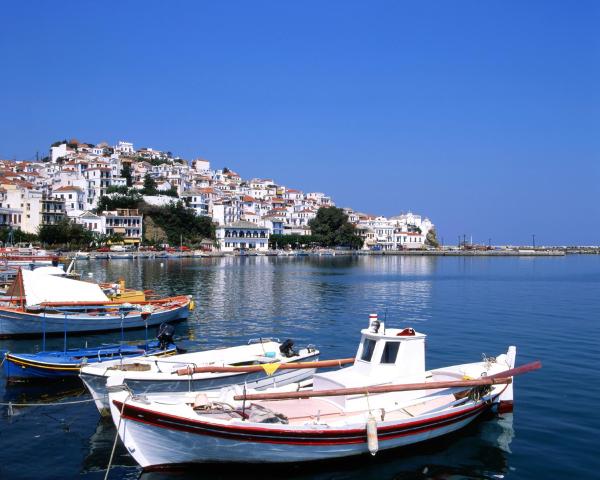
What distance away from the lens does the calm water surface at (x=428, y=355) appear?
1270 centimetres

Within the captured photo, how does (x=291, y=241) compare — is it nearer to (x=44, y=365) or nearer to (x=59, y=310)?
(x=59, y=310)

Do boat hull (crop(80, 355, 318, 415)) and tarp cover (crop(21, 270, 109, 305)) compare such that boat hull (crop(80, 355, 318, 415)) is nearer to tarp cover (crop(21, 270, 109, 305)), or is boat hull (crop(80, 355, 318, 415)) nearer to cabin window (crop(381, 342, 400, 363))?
cabin window (crop(381, 342, 400, 363))

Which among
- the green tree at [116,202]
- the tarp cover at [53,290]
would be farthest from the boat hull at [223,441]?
the green tree at [116,202]

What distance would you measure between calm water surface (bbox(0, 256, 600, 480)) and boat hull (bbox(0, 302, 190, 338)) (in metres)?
0.54

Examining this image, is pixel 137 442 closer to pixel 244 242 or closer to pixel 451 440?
pixel 451 440

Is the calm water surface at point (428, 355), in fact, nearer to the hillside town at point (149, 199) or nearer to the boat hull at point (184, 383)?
the boat hull at point (184, 383)

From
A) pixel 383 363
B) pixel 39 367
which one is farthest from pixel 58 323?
pixel 383 363

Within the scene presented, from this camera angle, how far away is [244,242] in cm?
12838

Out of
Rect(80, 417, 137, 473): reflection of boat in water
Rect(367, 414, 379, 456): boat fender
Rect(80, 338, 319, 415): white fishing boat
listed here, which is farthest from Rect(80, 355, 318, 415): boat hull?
Rect(367, 414, 379, 456): boat fender

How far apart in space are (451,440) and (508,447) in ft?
4.45

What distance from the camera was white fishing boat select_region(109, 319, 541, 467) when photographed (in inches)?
444

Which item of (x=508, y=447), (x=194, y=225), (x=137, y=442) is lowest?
(x=508, y=447)

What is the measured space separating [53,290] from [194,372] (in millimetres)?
14254

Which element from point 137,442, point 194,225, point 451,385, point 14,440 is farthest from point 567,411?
point 194,225
